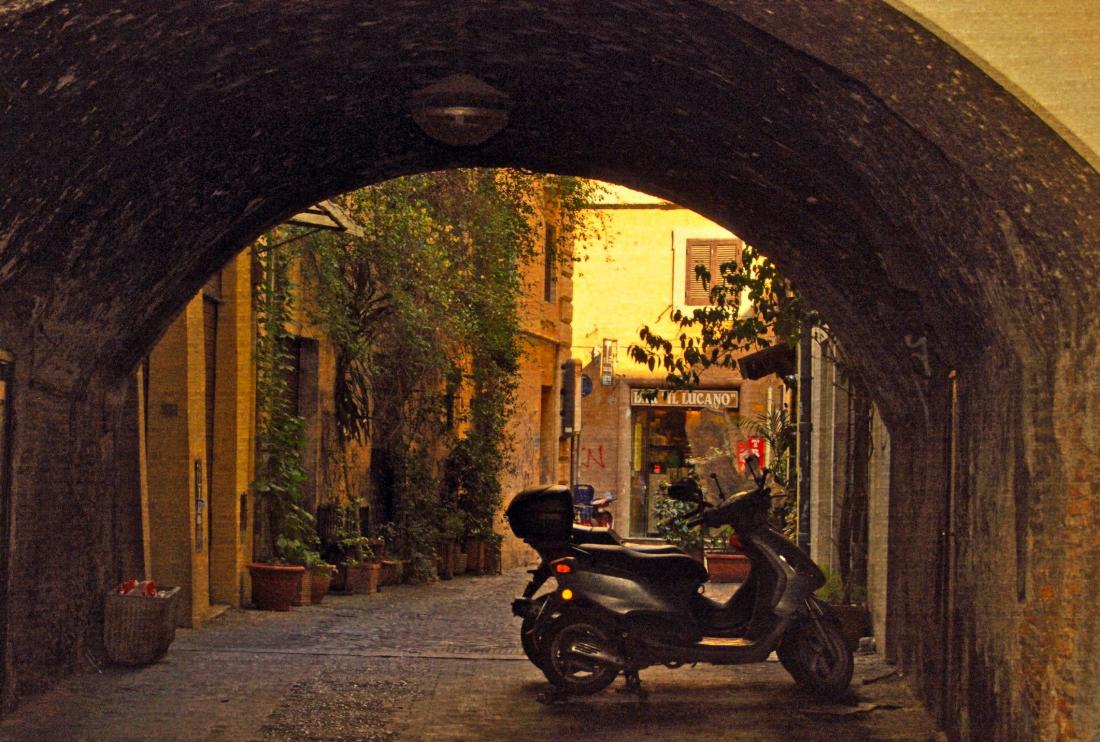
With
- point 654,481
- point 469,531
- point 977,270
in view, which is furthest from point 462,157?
point 654,481

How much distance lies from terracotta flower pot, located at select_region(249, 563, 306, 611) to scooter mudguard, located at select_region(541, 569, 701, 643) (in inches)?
194

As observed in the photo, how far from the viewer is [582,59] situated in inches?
300

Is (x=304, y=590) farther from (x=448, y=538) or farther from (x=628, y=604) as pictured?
(x=628, y=604)

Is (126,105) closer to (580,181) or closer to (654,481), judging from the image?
(580,181)

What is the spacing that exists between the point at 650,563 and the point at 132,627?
125 inches

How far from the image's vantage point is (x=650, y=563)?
1042 centimetres

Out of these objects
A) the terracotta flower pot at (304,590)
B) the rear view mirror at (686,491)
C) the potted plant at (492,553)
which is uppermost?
the rear view mirror at (686,491)

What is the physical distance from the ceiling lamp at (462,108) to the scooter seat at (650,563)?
336 centimetres

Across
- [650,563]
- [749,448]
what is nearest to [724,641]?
[650,563]

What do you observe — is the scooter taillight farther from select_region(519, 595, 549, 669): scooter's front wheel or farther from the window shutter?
the window shutter

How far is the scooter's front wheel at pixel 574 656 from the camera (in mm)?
9859

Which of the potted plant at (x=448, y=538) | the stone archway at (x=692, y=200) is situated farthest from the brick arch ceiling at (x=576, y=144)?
the potted plant at (x=448, y=538)

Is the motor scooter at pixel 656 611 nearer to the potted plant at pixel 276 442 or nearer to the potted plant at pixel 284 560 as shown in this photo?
the potted plant at pixel 284 560

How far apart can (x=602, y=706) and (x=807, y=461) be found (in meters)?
7.04
